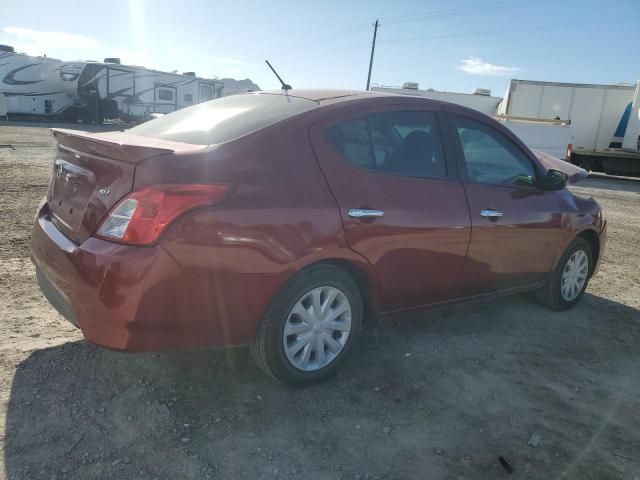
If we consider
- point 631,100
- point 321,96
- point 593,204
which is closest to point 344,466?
point 321,96

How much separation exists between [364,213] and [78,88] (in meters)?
29.9

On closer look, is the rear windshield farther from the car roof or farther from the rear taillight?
the rear taillight

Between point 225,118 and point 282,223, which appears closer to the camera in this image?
point 282,223

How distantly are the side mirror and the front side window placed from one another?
13cm

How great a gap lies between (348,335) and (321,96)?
4.89 feet

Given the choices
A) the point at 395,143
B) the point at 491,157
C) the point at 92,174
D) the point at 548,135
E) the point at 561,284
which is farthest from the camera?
the point at 548,135

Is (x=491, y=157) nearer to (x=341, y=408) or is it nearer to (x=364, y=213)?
(x=364, y=213)

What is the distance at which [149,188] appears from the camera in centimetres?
235

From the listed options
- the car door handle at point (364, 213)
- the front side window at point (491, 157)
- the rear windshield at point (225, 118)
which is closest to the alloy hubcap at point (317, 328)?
the car door handle at point (364, 213)

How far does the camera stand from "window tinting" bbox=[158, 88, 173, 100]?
30589mm

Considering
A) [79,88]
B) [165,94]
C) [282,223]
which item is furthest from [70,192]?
[165,94]

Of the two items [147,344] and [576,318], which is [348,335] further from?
[576,318]

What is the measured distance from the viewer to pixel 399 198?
10.2 feet

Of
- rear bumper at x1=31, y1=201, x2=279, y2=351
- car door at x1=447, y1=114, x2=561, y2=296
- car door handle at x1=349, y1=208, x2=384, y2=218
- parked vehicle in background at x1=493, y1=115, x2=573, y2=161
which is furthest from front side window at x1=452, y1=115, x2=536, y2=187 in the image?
parked vehicle in background at x1=493, y1=115, x2=573, y2=161
